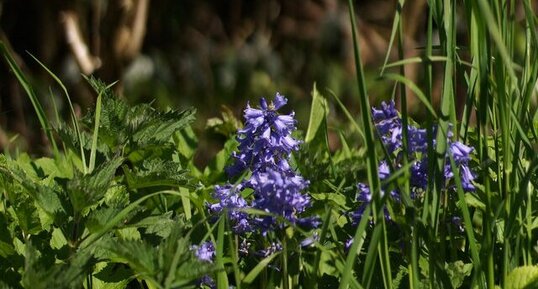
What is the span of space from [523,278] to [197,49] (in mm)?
3789

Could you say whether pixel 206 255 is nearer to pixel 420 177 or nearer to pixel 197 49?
pixel 420 177

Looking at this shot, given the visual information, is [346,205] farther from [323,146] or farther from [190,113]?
[323,146]

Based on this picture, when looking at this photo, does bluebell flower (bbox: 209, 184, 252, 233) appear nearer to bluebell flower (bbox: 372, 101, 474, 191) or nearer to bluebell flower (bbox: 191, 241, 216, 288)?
bluebell flower (bbox: 191, 241, 216, 288)

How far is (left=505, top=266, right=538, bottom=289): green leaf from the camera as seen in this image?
5.11 ft

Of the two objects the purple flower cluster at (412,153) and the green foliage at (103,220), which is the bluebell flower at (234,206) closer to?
the green foliage at (103,220)

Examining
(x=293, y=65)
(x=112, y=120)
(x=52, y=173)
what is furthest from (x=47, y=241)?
(x=293, y=65)

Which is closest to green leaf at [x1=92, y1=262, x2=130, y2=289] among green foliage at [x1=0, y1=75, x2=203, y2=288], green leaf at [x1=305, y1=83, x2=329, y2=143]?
green foliage at [x1=0, y1=75, x2=203, y2=288]

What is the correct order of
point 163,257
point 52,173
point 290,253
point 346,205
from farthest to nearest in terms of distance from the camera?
point 52,173, point 346,205, point 290,253, point 163,257

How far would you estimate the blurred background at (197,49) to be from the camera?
4.64m

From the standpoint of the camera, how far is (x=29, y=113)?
5.29 meters

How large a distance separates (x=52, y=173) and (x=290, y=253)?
31.8 inches

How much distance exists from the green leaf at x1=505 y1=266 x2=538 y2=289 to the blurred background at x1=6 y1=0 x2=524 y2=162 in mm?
2948

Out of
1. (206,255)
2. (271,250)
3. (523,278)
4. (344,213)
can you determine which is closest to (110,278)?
(206,255)

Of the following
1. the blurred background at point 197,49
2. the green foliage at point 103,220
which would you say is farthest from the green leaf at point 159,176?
the blurred background at point 197,49
